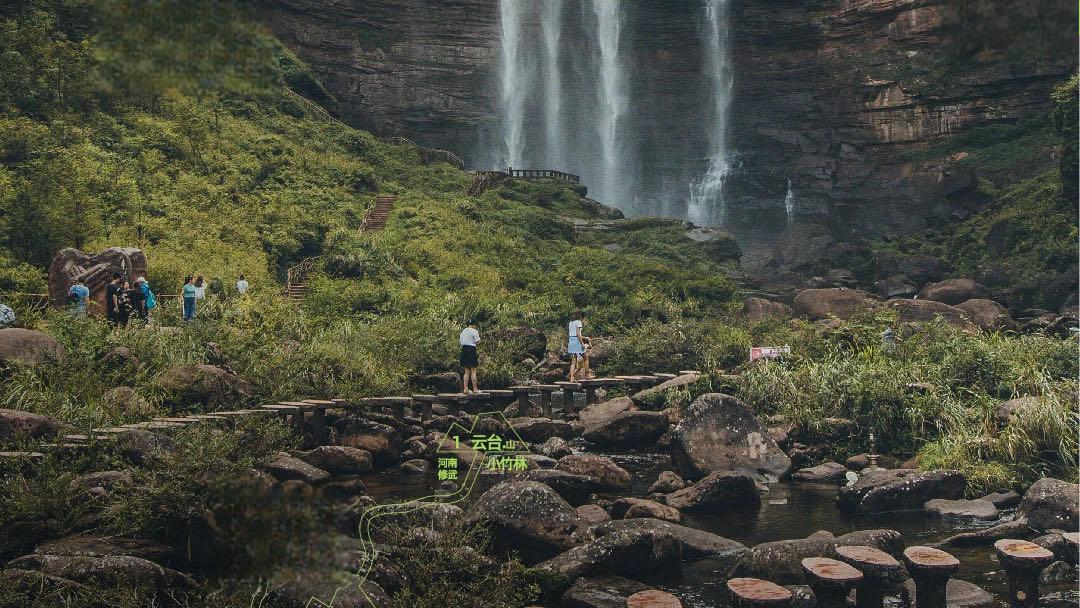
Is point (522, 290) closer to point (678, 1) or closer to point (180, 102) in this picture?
point (180, 102)

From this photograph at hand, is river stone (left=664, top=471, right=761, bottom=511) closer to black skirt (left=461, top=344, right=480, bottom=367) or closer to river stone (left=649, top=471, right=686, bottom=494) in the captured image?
river stone (left=649, top=471, right=686, bottom=494)

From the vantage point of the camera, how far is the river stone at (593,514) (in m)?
11.0

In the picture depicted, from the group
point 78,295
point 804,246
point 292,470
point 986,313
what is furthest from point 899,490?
point 804,246

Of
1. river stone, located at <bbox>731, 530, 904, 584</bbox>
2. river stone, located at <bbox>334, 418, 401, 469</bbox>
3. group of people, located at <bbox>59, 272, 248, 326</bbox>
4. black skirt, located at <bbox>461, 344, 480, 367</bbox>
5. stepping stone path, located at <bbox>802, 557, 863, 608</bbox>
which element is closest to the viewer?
stepping stone path, located at <bbox>802, 557, 863, 608</bbox>

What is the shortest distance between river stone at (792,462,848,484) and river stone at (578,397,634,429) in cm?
428

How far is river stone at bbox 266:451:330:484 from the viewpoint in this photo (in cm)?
1243

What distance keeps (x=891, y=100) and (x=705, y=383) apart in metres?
34.6

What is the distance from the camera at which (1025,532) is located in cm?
1058

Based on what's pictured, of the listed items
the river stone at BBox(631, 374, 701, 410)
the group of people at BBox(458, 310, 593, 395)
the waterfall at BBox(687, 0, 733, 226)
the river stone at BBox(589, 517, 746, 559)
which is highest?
the waterfall at BBox(687, 0, 733, 226)

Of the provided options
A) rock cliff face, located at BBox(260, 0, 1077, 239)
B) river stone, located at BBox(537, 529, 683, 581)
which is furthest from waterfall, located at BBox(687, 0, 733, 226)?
river stone, located at BBox(537, 529, 683, 581)

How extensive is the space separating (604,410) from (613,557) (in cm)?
896

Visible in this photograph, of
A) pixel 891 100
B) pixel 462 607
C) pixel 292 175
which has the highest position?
pixel 891 100

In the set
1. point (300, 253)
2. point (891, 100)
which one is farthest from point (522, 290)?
point (891, 100)

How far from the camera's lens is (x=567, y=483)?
481 inches
